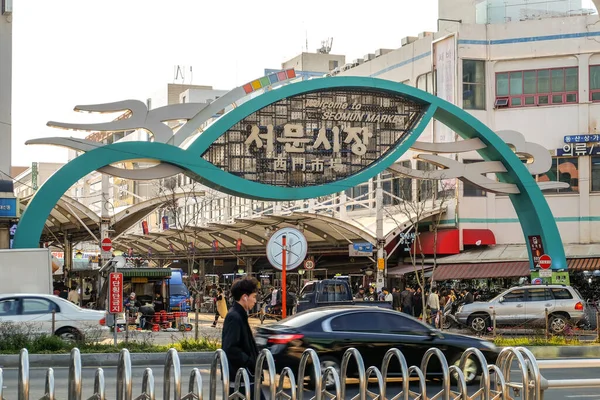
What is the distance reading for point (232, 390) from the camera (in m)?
10.6

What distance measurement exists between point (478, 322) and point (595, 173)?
1559 cm

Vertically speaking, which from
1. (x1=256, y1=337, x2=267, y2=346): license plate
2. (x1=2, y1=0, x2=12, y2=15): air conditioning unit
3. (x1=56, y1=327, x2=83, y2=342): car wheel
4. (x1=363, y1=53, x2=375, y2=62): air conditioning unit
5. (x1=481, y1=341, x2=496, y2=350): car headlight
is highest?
(x1=363, y1=53, x2=375, y2=62): air conditioning unit

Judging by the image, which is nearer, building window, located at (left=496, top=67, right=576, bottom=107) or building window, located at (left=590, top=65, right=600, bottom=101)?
building window, located at (left=590, top=65, right=600, bottom=101)

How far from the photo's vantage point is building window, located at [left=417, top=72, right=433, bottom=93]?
4859 centimetres

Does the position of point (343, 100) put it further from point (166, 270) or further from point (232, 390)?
point (232, 390)

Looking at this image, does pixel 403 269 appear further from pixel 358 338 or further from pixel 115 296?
pixel 358 338

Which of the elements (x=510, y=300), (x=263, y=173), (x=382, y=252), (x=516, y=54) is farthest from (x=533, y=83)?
(x=263, y=173)

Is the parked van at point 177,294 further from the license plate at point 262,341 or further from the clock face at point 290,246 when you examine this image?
the license plate at point 262,341

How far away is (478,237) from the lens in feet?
152

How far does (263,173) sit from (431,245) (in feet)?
62.1

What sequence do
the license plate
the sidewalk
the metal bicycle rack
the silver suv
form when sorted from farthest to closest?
the silver suv, the sidewalk, the license plate, the metal bicycle rack

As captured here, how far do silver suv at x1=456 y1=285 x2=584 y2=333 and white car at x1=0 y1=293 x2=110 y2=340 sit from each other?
13.4m

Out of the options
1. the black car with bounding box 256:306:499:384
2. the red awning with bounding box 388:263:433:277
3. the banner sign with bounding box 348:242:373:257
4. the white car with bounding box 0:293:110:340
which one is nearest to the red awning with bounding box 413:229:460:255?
the red awning with bounding box 388:263:433:277

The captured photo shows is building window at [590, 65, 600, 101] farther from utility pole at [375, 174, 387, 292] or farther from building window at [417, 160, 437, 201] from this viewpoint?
utility pole at [375, 174, 387, 292]
